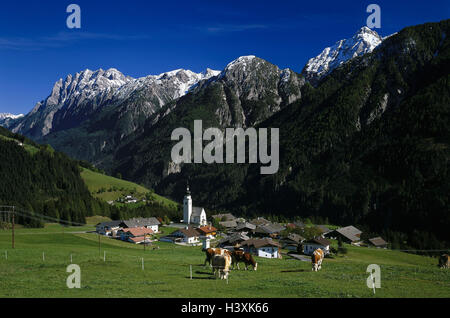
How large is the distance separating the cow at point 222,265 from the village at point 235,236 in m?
59.4

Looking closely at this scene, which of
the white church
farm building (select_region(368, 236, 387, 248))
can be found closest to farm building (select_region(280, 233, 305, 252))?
farm building (select_region(368, 236, 387, 248))

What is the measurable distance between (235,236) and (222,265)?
87.6 m

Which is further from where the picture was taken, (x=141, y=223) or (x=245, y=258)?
(x=141, y=223)

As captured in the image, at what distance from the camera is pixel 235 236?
116m

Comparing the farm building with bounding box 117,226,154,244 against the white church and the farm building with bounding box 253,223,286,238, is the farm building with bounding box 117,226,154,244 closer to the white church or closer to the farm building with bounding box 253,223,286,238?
the white church

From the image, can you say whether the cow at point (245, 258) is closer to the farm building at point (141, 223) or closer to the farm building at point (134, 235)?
the farm building at point (134, 235)

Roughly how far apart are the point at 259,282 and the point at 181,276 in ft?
24.2

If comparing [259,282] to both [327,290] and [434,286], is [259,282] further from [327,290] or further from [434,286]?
[434,286]

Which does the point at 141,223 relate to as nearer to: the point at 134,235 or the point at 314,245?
the point at 134,235

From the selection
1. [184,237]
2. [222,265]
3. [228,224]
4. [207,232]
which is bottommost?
[228,224]

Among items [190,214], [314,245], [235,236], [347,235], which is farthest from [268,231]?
[190,214]

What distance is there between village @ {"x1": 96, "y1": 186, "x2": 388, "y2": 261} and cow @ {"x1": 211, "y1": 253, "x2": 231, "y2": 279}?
5937cm
